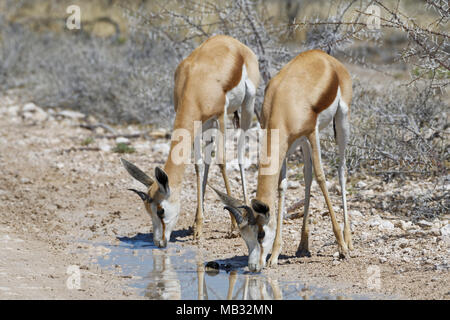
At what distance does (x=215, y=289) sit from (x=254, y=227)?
0.69 meters

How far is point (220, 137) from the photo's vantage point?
27.7ft

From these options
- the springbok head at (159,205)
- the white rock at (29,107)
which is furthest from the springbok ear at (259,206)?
the white rock at (29,107)

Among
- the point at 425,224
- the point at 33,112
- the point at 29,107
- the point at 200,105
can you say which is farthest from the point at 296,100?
the point at 29,107

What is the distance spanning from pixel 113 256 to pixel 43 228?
151 cm

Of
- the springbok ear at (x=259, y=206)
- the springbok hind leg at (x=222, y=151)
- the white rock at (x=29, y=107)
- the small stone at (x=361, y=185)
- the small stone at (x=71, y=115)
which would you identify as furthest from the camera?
the white rock at (x=29, y=107)

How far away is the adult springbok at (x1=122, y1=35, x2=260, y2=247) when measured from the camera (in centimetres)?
771

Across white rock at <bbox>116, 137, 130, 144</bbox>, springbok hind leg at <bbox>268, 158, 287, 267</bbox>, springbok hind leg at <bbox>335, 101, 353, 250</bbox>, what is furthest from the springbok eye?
white rock at <bbox>116, 137, 130, 144</bbox>

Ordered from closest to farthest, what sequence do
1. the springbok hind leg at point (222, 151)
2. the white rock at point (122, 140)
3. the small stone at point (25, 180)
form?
1. the springbok hind leg at point (222, 151)
2. the small stone at point (25, 180)
3. the white rock at point (122, 140)

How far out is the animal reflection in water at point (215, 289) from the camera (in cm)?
603

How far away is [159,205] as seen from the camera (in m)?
7.66

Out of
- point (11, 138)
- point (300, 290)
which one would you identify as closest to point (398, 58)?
point (300, 290)

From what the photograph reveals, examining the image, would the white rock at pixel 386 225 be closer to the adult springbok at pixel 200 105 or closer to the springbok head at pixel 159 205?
the adult springbok at pixel 200 105

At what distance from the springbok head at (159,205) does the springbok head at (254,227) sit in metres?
1.38

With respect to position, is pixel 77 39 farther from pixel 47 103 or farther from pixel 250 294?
pixel 250 294
